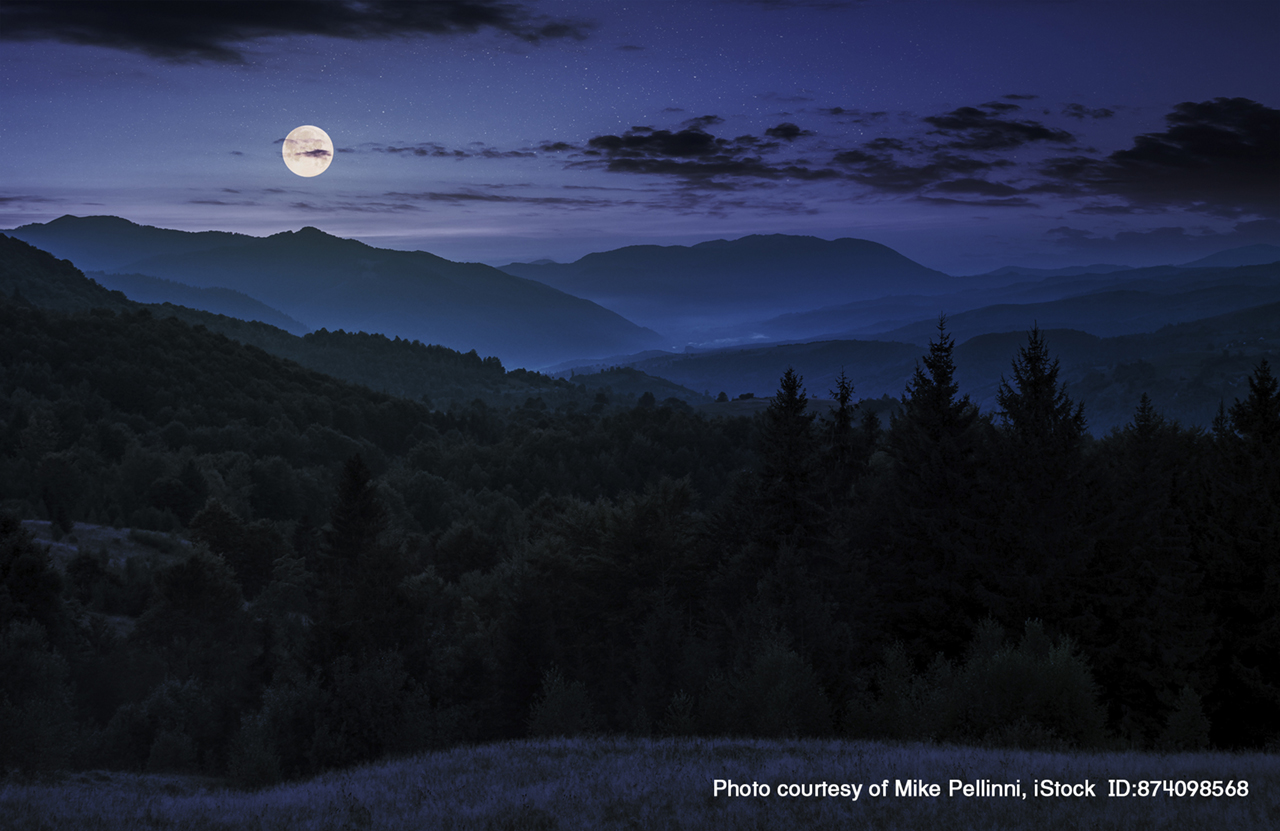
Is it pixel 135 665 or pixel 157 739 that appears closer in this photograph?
pixel 157 739

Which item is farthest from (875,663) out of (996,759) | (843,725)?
(996,759)

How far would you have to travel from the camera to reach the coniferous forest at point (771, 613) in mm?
27359

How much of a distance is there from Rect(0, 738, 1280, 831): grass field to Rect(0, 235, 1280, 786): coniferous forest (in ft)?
15.8

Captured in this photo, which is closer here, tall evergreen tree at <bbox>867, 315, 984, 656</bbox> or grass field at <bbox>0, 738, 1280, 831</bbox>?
grass field at <bbox>0, 738, 1280, 831</bbox>

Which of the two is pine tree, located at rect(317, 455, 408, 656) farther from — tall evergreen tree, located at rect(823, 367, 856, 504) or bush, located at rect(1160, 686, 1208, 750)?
bush, located at rect(1160, 686, 1208, 750)

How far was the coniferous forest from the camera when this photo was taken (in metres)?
27.4

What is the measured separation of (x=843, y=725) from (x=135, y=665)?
42.8m

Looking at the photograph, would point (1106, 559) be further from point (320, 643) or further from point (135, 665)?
point (135, 665)

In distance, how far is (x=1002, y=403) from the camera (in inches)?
1537

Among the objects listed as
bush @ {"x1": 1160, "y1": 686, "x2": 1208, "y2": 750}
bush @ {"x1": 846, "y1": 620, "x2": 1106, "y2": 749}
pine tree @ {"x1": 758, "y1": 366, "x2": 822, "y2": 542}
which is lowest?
bush @ {"x1": 1160, "y1": 686, "x2": 1208, "y2": 750}

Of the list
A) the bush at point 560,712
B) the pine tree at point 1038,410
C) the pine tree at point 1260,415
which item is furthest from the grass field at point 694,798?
the pine tree at point 1260,415

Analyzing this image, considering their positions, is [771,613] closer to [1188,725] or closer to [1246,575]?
[1188,725]

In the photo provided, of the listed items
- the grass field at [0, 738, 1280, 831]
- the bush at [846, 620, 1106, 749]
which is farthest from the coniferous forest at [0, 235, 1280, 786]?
the grass field at [0, 738, 1280, 831]

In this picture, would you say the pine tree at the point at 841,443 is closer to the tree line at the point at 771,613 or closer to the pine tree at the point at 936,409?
the tree line at the point at 771,613
